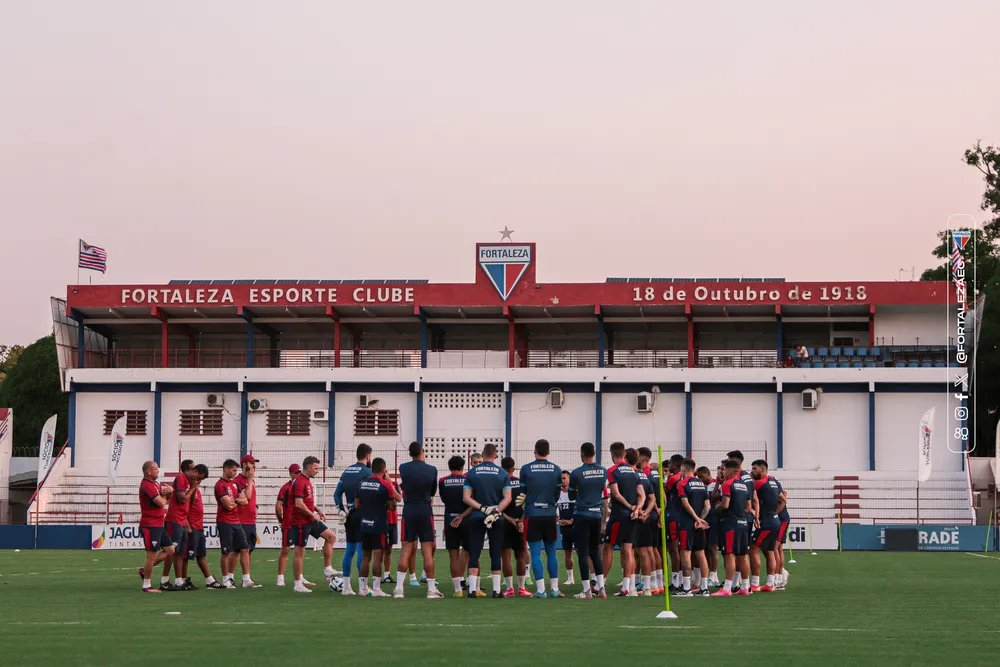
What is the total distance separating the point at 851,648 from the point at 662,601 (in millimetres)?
5958

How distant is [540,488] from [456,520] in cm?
122

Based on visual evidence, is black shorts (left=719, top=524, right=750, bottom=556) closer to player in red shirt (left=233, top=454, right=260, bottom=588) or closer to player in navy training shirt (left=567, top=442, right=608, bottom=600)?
player in navy training shirt (left=567, top=442, right=608, bottom=600)

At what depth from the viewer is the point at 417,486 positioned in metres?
18.4

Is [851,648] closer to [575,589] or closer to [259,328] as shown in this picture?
[575,589]

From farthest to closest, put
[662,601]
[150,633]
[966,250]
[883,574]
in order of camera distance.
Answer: [966,250]
[883,574]
[662,601]
[150,633]

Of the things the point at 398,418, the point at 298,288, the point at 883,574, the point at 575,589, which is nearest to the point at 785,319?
the point at 398,418

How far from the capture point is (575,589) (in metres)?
20.8

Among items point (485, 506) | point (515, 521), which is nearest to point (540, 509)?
point (515, 521)

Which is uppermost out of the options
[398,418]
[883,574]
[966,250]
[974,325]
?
[966,250]

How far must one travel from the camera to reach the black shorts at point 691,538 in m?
19.3

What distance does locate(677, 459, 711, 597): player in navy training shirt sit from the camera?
1931cm

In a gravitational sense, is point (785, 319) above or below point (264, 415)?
above

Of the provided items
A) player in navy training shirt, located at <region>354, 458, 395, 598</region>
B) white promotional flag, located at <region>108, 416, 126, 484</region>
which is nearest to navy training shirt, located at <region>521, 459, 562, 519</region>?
player in navy training shirt, located at <region>354, 458, 395, 598</region>

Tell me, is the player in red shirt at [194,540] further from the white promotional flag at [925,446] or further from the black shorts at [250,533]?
the white promotional flag at [925,446]
